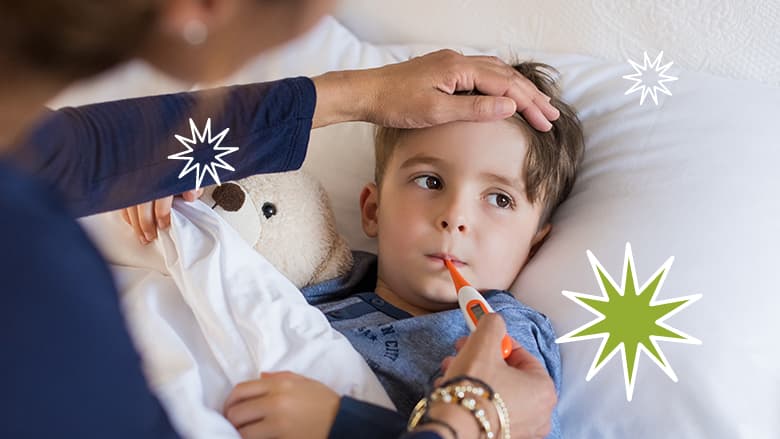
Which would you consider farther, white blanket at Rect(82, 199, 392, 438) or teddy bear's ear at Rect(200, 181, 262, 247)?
teddy bear's ear at Rect(200, 181, 262, 247)

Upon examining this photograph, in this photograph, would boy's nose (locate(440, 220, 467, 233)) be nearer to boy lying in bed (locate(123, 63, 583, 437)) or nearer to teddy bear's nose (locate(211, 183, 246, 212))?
boy lying in bed (locate(123, 63, 583, 437))

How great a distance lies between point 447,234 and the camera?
118 cm

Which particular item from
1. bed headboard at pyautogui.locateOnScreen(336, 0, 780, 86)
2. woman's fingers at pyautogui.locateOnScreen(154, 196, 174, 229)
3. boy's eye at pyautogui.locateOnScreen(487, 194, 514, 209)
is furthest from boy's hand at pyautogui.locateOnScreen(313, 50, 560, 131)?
bed headboard at pyautogui.locateOnScreen(336, 0, 780, 86)

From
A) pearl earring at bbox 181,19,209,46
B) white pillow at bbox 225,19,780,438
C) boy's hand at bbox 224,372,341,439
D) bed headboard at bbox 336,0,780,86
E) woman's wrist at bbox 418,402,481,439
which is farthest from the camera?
bed headboard at bbox 336,0,780,86

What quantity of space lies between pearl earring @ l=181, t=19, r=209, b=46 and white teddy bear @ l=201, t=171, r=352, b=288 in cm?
74

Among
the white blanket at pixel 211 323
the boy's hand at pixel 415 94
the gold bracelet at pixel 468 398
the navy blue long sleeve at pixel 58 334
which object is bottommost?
the navy blue long sleeve at pixel 58 334

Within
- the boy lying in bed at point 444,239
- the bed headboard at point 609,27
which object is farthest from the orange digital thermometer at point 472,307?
the bed headboard at point 609,27

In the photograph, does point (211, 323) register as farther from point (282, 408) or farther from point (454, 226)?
point (454, 226)

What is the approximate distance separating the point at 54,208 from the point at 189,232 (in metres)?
0.57

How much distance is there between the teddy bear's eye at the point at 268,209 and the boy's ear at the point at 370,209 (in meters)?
0.15

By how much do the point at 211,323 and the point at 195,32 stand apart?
582 mm

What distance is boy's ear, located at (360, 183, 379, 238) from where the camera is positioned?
1349 mm

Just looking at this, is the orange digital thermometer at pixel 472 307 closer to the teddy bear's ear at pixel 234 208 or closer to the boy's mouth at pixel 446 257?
the boy's mouth at pixel 446 257

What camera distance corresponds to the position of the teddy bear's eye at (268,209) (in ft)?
4.14
